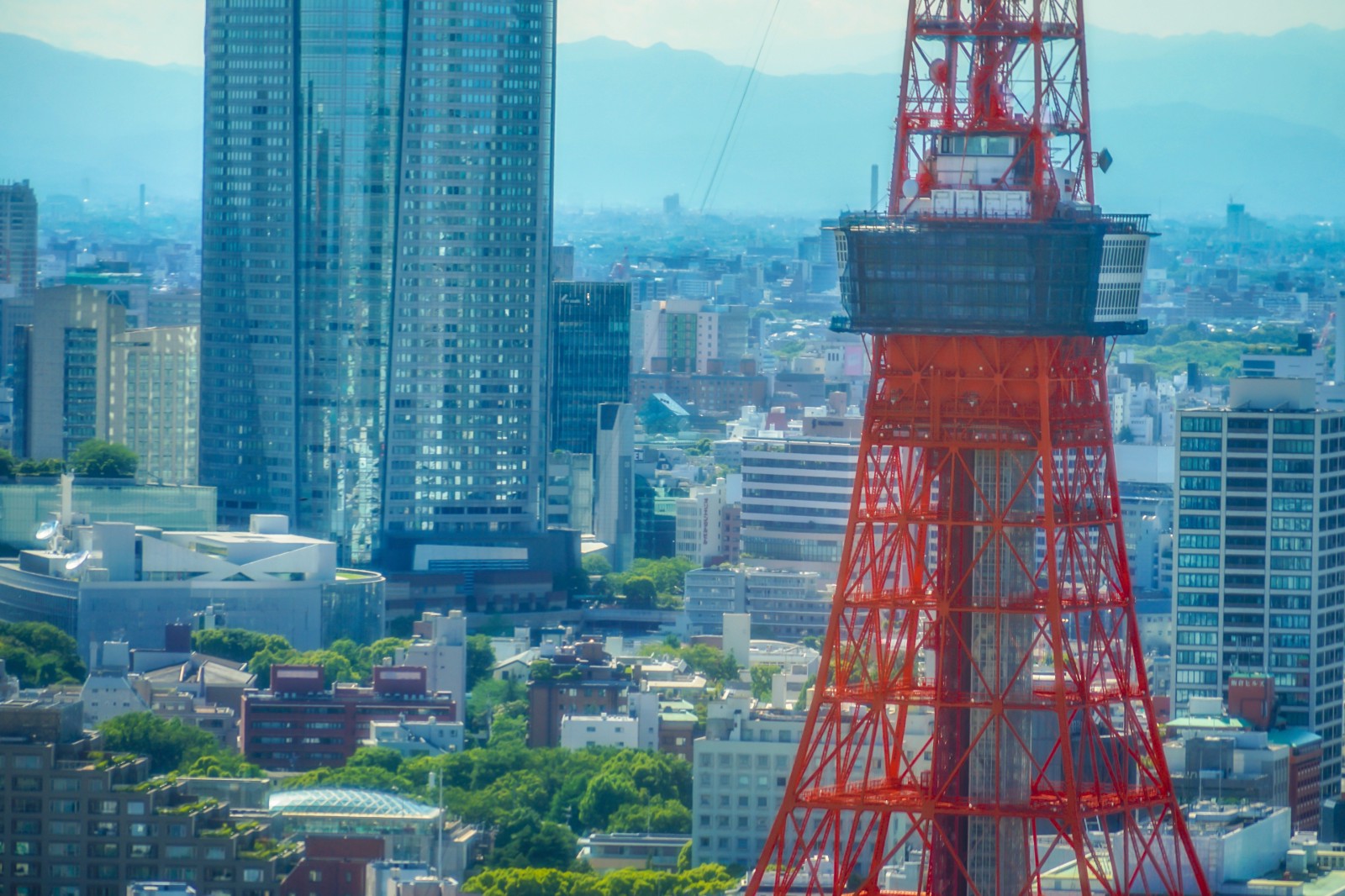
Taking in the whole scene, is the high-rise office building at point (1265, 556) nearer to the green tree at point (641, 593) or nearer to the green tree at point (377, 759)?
the green tree at point (377, 759)

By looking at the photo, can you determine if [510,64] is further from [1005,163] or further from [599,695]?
[1005,163]

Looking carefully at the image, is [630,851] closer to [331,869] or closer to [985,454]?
[331,869]

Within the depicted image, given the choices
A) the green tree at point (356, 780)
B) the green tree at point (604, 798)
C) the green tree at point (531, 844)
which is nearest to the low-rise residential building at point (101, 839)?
the green tree at point (531, 844)

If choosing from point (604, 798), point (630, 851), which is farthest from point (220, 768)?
point (630, 851)

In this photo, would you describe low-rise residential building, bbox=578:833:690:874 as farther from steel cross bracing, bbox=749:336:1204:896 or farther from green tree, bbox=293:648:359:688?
steel cross bracing, bbox=749:336:1204:896

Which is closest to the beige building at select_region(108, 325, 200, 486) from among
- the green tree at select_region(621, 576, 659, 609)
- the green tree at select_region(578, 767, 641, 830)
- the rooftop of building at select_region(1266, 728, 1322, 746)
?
the green tree at select_region(621, 576, 659, 609)

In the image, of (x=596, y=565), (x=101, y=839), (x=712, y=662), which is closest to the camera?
(x=101, y=839)

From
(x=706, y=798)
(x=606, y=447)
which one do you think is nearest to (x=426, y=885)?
(x=706, y=798)
